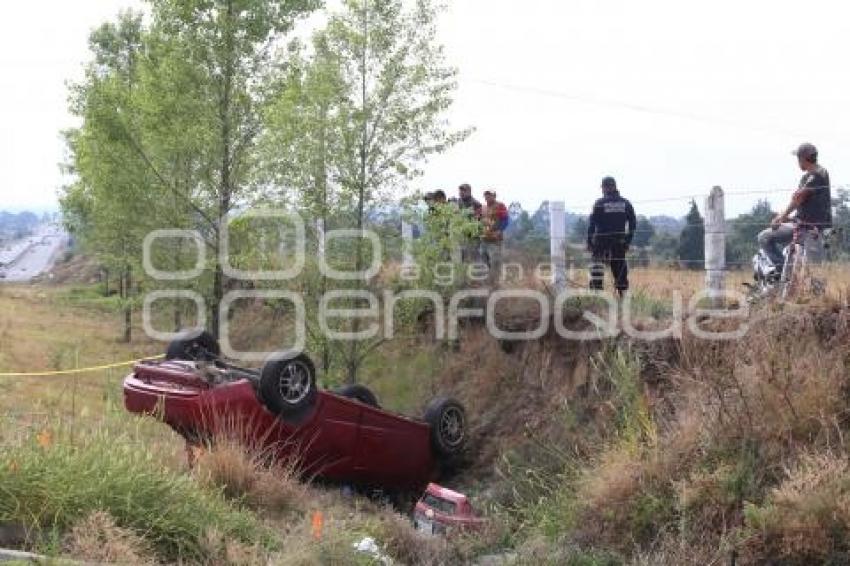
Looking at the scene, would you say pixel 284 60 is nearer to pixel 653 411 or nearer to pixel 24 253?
pixel 653 411

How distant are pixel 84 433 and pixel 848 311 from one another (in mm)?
6038

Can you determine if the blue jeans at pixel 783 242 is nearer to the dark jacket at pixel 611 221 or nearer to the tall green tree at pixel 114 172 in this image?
the dark jacket at pixel 611 221

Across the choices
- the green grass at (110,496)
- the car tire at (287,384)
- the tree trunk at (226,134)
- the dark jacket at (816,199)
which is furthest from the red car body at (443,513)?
the tree trunk at (226,134)

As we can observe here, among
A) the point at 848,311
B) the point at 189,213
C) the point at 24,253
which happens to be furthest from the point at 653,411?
the point at 24,253

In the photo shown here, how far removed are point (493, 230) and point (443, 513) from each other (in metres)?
5.64

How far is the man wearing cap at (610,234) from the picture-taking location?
11.6 metres

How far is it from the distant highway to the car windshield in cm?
4913

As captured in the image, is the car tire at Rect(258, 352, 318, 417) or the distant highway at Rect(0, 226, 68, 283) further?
the distant highway at Rect(0, 226, 68, 283)

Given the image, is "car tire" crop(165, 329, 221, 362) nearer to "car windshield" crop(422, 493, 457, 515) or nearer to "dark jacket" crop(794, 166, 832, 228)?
"car windshield" crop(422, 493, 457, 515)

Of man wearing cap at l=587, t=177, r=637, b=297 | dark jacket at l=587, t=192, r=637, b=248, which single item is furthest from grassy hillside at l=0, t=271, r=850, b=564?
dark jacket at l=587, t=192, r=637, b=248

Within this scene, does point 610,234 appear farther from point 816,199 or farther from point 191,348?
point 191,348

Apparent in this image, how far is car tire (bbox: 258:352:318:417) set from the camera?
9.02m

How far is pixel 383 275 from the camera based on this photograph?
11.9 meters

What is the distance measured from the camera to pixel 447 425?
11.2 metres
